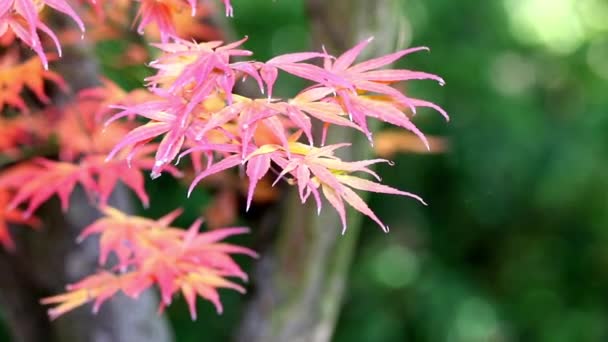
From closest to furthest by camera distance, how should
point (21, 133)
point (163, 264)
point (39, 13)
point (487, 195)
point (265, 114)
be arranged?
point (265, 114) → point (39, 13) → point (163, 264) → point (21, 133) → point (487, 195)

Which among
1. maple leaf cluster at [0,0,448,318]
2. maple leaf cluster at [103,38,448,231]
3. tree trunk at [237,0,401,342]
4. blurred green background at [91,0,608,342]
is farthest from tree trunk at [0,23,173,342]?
blurred green background at [91,0,608,342]

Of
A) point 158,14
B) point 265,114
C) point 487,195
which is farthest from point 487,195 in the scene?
point 265,114

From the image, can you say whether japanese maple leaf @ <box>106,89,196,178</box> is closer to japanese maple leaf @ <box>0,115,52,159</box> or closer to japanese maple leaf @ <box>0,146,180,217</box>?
japanese maple leaf @ <box>0,146,180,217</box>

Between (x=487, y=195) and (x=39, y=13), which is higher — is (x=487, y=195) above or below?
below

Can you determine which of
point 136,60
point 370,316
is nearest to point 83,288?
point 136,60

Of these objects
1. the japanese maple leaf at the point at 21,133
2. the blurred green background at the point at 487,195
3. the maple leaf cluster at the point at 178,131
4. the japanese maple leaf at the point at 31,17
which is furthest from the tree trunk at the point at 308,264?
the blurred green background at the point at 487,195

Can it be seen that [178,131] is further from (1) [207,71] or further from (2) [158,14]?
(2) [158,14]
